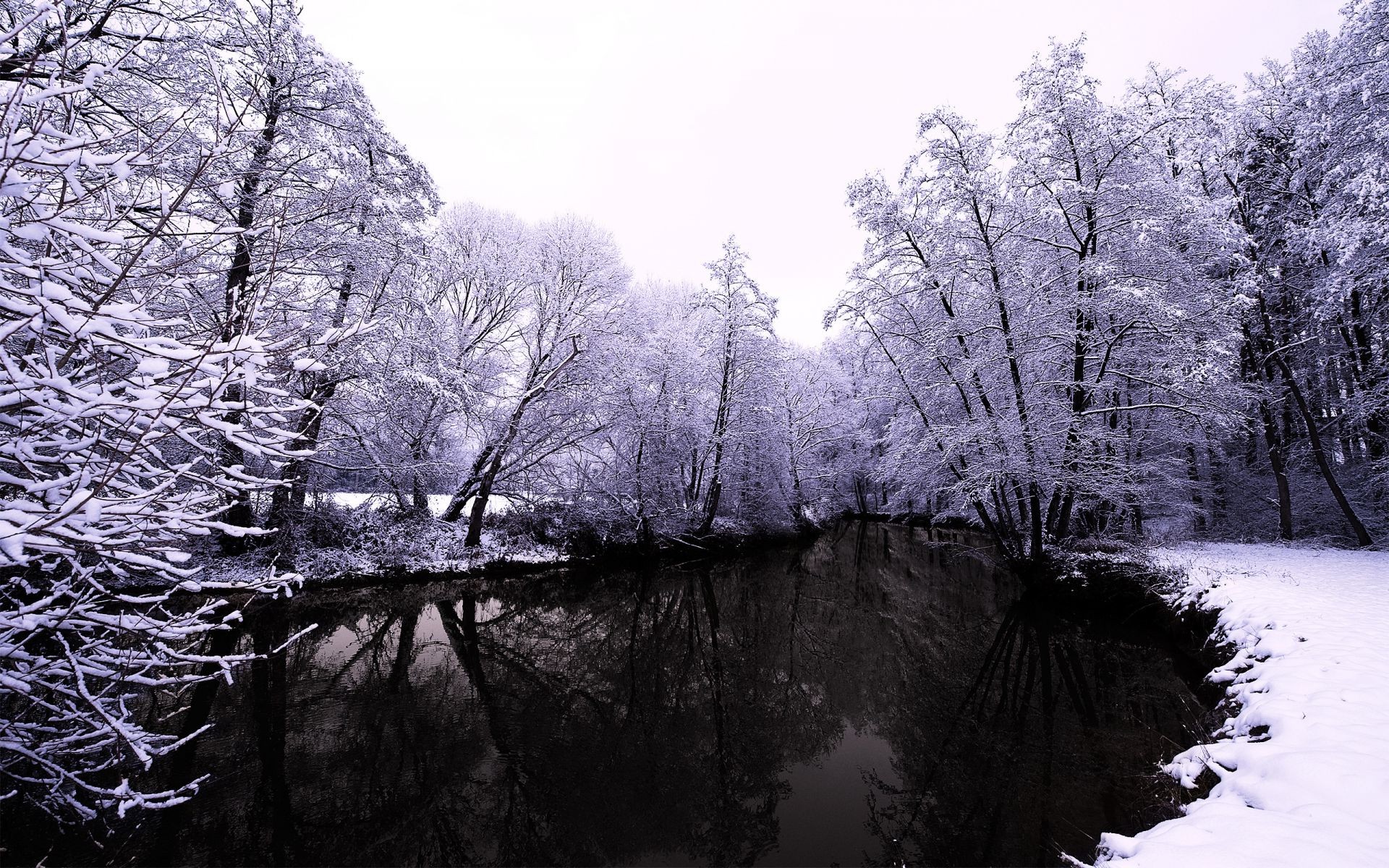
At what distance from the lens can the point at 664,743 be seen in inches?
243

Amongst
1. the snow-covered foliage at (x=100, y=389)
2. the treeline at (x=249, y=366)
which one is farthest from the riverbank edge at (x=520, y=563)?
the snow-covered foliage at (x=100, y=389)

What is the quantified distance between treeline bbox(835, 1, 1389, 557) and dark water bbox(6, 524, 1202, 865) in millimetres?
4353

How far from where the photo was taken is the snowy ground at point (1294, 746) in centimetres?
280

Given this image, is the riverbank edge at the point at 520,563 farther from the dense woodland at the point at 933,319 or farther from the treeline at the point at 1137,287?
the treeline at the point at 1137,287

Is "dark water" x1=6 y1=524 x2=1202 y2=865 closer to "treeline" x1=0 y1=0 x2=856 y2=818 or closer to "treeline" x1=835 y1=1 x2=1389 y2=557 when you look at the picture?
"treeline" x1=0 y1=0 x2=856 y2=818

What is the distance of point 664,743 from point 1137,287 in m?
12.0

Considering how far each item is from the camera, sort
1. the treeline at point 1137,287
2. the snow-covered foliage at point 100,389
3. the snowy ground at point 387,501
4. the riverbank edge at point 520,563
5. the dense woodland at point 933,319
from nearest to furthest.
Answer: the snow-covered foliage at point 100,389
the dense woodland at point 933,319
the treeline at point 1137,287
the riverbank edge at point 520,563
the snowy ground at point 387,501

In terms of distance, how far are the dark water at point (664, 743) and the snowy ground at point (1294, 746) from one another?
87 centimetres

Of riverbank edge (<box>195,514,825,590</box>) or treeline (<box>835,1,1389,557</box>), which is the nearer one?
treeline (<box>835,1,1389,557</box>)

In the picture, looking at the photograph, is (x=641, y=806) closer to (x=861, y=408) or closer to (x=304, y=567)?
(x=304, y=567)

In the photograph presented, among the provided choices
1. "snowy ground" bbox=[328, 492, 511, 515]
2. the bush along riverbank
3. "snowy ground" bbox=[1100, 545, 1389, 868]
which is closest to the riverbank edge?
the bush along riverbank

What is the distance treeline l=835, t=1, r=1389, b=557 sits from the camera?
10.1 meters

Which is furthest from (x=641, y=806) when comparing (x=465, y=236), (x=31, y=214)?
(x=465, y=236)

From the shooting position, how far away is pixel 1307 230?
400 inches
